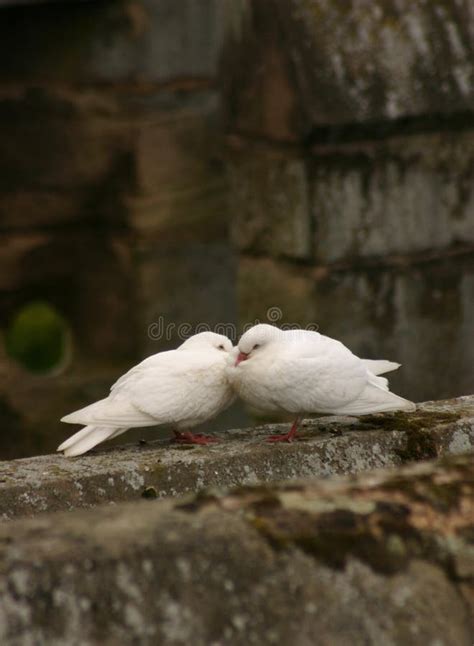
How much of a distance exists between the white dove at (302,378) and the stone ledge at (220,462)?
0.06m

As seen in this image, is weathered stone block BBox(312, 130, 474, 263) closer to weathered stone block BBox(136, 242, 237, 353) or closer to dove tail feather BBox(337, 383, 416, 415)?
weathered stone block BBox(136, 242, 237, 353)

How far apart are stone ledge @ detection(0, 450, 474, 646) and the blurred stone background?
2821 millimetres

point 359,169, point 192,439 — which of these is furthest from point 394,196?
point 192,439

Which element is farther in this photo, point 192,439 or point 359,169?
A: point 359,169

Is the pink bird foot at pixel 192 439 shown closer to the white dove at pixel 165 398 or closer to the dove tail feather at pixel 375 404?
the white dove at pixel 165 398

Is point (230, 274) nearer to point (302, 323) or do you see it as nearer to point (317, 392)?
point (302, 323)

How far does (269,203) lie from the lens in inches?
190

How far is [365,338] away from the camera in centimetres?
495

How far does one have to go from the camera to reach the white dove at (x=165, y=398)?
9.59 ft

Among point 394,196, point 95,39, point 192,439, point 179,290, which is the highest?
point 95,39

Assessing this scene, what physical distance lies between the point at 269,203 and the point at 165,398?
194 centimetres

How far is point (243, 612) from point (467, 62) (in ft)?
11.9

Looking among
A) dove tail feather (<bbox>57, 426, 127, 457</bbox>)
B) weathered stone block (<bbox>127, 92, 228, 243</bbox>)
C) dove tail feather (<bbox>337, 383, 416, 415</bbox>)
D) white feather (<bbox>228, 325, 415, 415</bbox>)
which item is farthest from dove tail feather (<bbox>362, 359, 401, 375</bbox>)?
weathered stone block (<bbox>127, 92, 228, 243</bbox>)

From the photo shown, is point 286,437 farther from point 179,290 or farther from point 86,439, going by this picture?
point 179,290
